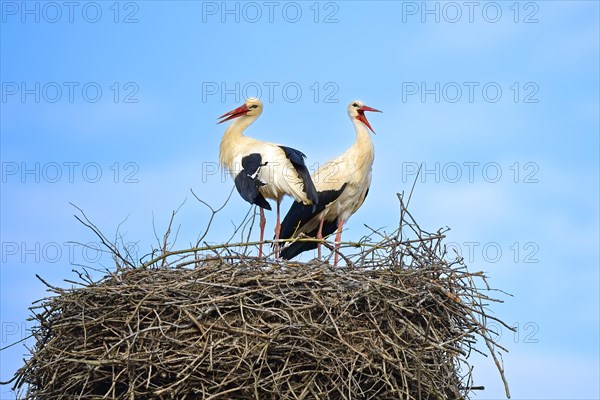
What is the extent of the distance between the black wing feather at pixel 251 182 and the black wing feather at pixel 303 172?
0.76ft

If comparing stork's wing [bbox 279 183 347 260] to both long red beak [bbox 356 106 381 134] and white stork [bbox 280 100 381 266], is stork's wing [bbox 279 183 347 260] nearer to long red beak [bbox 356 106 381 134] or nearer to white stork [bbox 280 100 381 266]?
white stork [bbox 280 100 381 266]

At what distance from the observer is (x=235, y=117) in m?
8.43

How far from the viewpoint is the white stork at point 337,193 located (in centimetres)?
826

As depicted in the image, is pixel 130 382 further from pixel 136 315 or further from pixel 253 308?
pixel 253 308

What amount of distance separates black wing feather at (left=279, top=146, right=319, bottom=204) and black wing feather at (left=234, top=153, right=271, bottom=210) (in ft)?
0.76

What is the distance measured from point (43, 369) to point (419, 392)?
2.08 metres

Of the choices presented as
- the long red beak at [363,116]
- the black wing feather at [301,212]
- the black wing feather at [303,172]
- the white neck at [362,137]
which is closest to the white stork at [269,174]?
the black wing feather at [303,172]

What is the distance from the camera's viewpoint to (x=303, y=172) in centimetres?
777

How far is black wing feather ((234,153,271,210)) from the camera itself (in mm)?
7738

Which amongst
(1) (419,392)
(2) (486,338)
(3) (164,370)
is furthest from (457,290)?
(3) (164,370)

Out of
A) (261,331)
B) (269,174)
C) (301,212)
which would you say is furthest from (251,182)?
(261,331)

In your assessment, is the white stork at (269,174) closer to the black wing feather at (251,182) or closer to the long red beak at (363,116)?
the black wing feather at (251,182)

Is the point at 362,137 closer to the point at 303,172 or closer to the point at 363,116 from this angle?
the point at 363,116

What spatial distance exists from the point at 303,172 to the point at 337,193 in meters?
0.69
